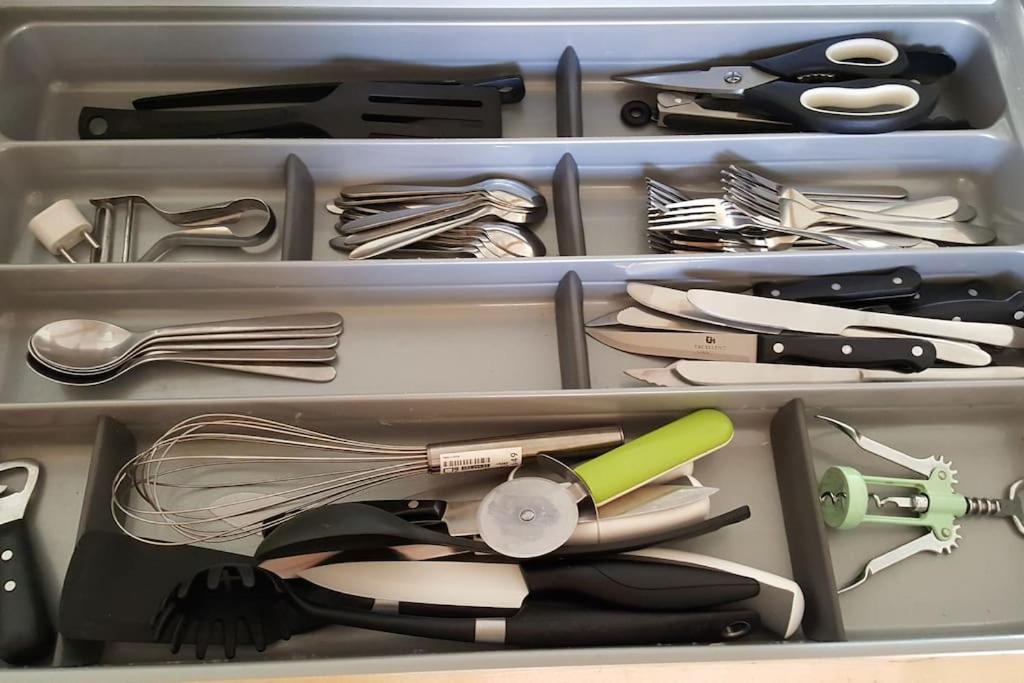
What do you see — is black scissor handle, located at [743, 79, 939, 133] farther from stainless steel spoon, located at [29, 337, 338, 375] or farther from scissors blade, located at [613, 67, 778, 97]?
stainless steel spoon, located at [29, 337, 338, 375]

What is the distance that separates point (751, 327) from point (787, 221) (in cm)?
16

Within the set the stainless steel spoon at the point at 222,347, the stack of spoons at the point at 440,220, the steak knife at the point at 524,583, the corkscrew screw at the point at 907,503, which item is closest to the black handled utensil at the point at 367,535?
the steak knife at the point at 524,583

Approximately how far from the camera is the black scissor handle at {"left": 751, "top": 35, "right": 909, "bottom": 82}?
3.64ft

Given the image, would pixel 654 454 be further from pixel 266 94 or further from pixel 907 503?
pixel 266 94

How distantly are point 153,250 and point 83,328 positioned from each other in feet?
Result: 0.40

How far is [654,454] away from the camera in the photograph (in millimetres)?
877

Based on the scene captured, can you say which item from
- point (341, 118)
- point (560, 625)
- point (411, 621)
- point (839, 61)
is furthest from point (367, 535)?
point (839, 61)

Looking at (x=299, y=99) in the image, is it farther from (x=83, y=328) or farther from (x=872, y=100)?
(x=872, y=100)

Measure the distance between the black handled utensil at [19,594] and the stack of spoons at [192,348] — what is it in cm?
14

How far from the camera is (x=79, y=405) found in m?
0.90

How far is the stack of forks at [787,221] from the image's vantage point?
105cm

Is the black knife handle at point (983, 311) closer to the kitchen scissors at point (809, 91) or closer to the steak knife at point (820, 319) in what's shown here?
the steak knife at point (820, 319)

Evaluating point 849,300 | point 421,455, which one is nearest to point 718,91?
point 849,300

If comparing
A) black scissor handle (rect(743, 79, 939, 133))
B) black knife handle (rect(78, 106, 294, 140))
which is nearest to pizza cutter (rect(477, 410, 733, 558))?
black scissor handle (rect(743, 79, 939, 133))
